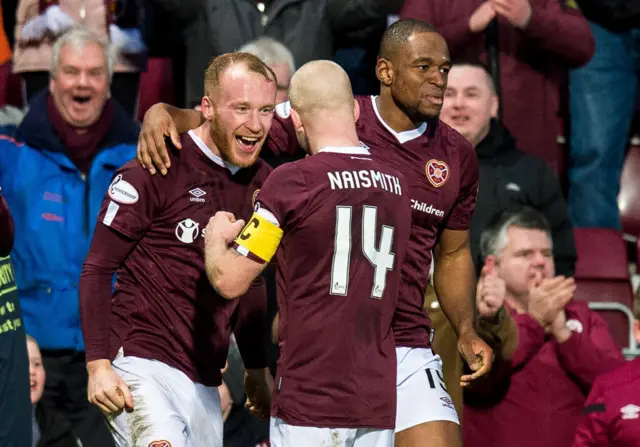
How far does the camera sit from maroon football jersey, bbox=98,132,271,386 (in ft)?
18.6

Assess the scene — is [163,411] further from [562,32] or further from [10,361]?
[562,32]

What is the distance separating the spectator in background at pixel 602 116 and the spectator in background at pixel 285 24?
1418 mm

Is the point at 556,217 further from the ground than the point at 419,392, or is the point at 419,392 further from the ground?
the point at 556,217

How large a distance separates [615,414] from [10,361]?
2594mm

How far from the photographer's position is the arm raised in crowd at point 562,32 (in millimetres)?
8312

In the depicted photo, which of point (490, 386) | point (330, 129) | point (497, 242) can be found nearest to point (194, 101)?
point (497, 242)

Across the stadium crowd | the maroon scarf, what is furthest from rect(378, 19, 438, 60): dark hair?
the maroon scarf

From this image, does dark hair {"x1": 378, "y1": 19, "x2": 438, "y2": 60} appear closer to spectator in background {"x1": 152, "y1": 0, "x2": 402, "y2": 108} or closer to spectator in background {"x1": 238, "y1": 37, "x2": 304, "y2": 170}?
spectator in background {"x1": 238, "y1": 37, "x2": 304, "y2": 170}

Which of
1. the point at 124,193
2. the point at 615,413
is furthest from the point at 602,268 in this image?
the point at 124,193

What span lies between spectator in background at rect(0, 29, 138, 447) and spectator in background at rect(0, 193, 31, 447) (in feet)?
4.73

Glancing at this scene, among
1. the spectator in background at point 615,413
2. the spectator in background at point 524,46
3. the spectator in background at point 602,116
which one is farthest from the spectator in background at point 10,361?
the spectator in background at point 602,116

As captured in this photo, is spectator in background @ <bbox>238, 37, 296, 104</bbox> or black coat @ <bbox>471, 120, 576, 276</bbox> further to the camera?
black coat @ <bbox>471, 120, 576, 276</bbox>

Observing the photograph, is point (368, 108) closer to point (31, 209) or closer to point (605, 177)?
point (31, 209)

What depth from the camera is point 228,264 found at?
491 cm
